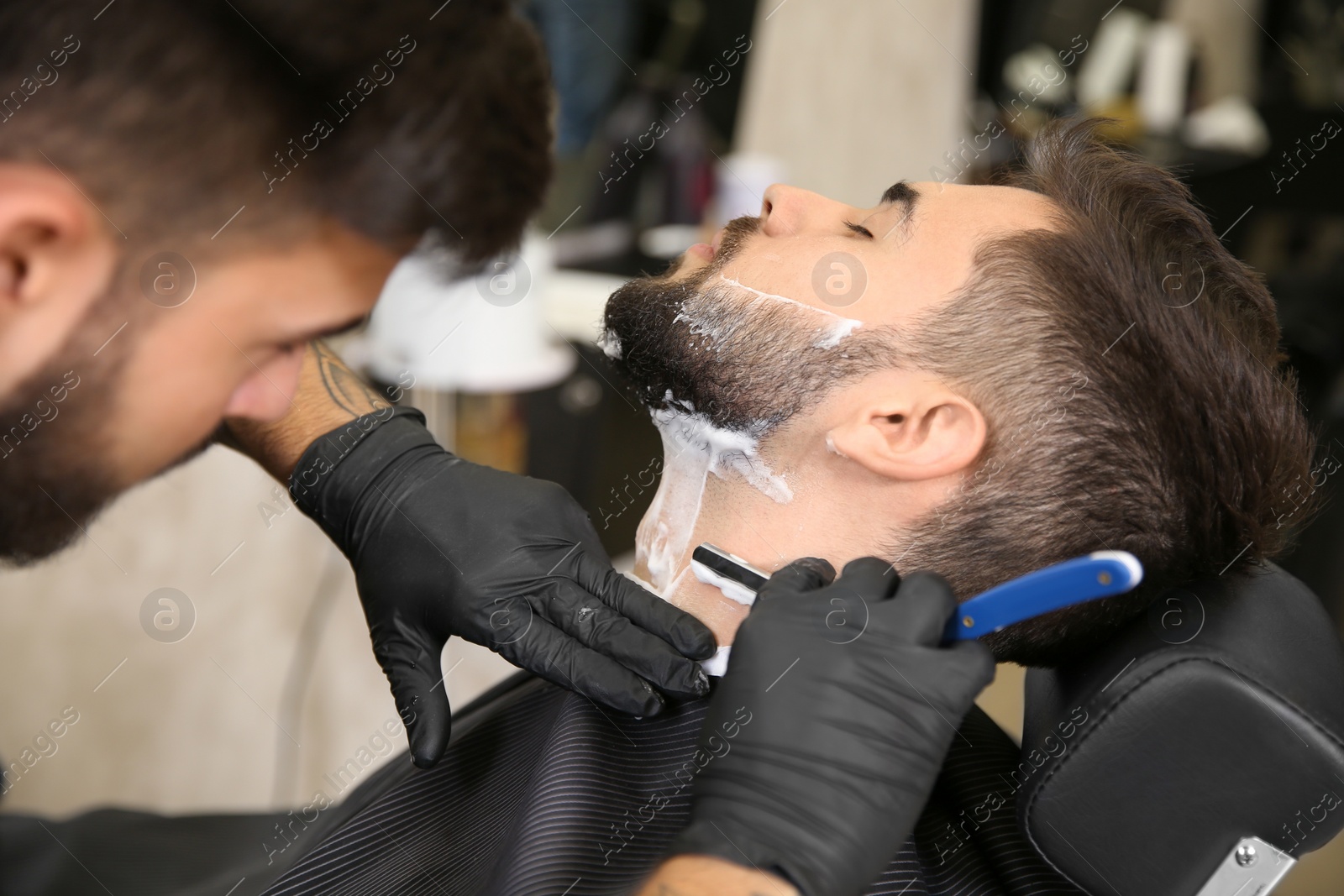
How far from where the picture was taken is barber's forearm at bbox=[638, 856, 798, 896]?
2.81 ft

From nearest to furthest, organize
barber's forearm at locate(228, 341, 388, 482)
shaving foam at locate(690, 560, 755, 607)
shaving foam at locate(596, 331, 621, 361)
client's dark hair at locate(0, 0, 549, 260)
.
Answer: client's dark hair at locate(0, 0, 549, 260) → shaving foam at locate(690, 560, 755, 607) → shaving foam at locate(596, 331, 621, 361) → barber's forearm at locate(228, 341, 388, 482)

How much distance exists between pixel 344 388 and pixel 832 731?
97 centimetres

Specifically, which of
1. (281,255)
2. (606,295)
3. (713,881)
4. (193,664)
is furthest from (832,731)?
(193,664)

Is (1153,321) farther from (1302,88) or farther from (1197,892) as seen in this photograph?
(1302,88)

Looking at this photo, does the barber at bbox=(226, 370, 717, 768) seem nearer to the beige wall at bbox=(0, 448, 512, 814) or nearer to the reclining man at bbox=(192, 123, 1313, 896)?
the reclining man at bbox=(192, 123, 1313, 896)

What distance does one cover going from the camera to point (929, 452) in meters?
1.12

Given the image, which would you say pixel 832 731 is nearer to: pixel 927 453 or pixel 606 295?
pixel 927 453

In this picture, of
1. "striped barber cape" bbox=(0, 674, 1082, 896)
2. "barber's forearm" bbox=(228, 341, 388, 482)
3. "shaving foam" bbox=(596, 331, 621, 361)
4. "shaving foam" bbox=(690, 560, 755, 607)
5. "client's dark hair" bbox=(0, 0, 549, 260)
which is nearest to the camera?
"client's dark hair" bbox=(0, 0, 549, 260)

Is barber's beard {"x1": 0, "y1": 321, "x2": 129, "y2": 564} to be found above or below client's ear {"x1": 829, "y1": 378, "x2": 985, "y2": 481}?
above

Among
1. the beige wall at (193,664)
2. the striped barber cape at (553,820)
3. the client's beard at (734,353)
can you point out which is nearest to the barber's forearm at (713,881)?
the striped barber cape at (553,820)

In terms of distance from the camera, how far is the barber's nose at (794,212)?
1.30m

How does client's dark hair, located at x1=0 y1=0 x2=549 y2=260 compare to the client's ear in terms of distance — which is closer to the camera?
client's dark hair, located at x1=0 y1=0 x2=549 y2=260

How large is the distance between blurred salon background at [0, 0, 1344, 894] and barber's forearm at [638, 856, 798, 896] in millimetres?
755

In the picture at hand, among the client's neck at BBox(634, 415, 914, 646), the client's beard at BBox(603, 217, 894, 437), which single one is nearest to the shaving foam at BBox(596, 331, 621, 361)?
the client's beard at BBox(603, 217, 894, 437)
